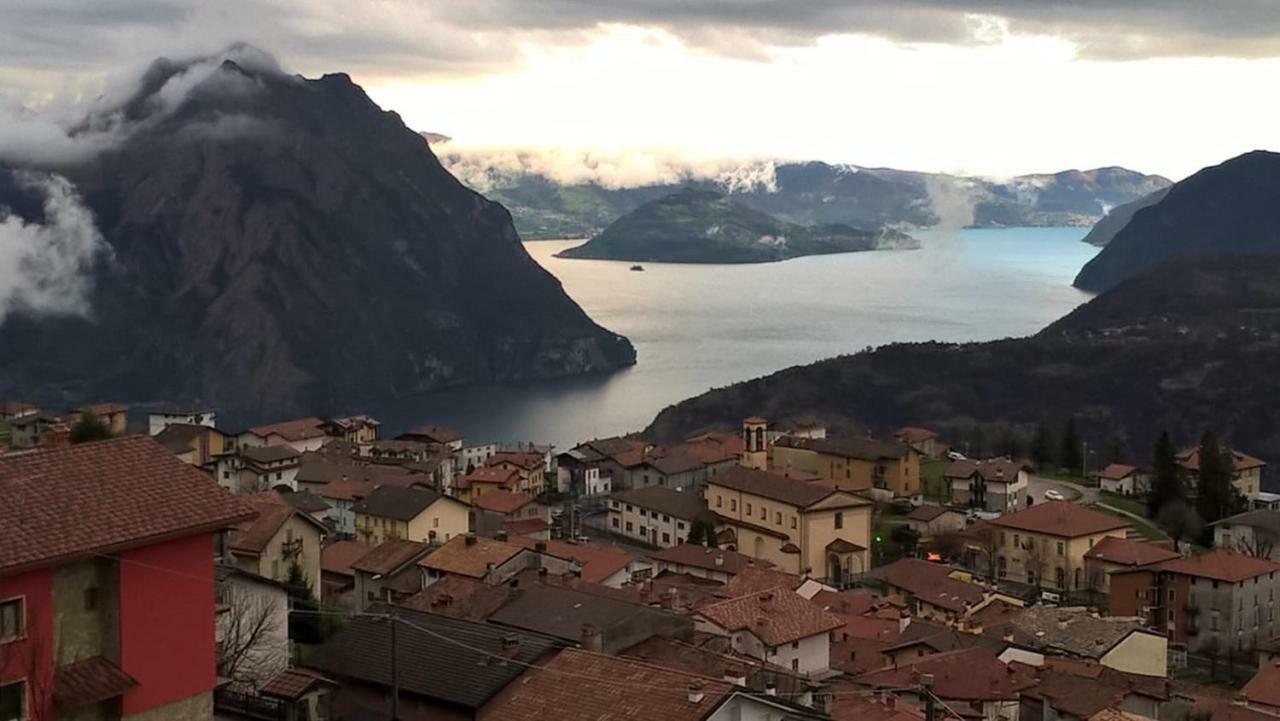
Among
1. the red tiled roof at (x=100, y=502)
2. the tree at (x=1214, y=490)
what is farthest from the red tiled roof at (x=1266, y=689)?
the tree at (x=1214, y=490)

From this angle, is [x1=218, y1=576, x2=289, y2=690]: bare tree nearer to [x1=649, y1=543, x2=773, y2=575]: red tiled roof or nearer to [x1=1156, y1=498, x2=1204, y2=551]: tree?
[x1=649, y1=543, x2=773, y2=575]: red tiled roof

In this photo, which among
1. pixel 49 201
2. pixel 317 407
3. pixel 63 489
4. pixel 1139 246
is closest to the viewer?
pixel 63 489

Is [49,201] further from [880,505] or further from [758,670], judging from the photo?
[758,670]

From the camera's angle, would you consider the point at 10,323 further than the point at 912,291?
No

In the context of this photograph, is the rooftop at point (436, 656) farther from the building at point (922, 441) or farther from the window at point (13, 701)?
the building at point (922, 441)

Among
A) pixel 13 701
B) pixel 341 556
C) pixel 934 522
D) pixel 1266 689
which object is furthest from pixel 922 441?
pixel 13 701

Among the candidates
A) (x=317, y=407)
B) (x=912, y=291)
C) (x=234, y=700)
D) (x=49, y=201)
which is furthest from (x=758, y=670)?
(x=912, y=291)

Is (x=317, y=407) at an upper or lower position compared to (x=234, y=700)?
lower
